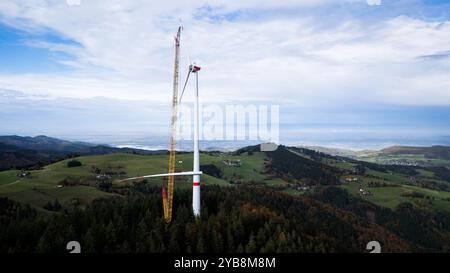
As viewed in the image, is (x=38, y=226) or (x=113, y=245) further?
(x=38, y=226)

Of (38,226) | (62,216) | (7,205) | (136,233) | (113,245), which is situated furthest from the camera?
(7,205)
